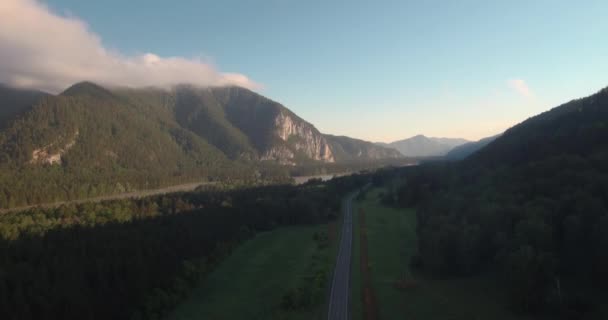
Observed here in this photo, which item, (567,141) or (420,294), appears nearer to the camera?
(420,294)

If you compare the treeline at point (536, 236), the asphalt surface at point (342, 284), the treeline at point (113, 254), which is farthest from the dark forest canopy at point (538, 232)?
the treeline at point (113, 254)

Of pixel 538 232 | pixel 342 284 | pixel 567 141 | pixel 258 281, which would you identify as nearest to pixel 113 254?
pixel 258 281

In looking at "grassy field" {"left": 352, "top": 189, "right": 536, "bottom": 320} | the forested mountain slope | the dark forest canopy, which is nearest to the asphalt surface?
"grassy field" {"left": 352, "top": 189, "right": 536, "bottom": 320}

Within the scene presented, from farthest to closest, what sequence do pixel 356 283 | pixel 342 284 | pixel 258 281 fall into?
pixel 258 281 < pixel 342 284 < pixel 356 283

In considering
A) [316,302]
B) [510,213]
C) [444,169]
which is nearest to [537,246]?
[510,213]

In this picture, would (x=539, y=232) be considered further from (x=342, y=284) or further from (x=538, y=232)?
(x=342, y=284)
